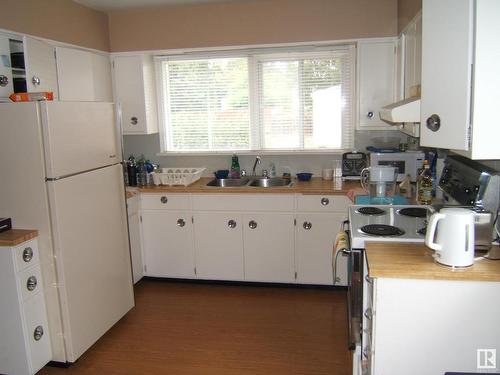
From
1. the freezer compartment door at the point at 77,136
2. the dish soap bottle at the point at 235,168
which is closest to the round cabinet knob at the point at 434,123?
the freezer compartment door at the point at 77,136

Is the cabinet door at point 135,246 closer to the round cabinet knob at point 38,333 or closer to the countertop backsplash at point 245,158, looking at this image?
the countertop backsplash at point 245,158

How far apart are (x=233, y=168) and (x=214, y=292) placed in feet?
3.84

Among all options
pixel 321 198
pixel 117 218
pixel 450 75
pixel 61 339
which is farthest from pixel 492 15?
pixel 61 339

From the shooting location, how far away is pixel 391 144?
13.0 ft

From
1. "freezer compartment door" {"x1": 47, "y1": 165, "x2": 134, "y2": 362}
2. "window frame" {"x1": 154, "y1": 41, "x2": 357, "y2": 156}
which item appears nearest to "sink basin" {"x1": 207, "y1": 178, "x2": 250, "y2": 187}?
"window frame" {"x1": 154, "y1": 41, "x2": 357, "y2": 156}

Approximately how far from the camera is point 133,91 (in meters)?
4.03

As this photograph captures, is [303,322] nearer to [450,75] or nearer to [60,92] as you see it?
[450,75]

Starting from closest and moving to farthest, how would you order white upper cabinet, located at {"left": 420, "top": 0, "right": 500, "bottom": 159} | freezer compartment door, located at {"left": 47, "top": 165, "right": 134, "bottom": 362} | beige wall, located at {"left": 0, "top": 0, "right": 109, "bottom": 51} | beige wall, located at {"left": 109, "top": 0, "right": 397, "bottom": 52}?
1. white upper cabinet, located at {"left": 420, "top": 0, "right": 500, "bottom": 159}
2. freezer compartment door, located at {"left": 47, "top": 165, "right": 134, "bottom": 362}
3. beige wall, located at {"left": 0, "top": 0, "right": 109, "bottom": 51}
4. beige wall, located at {"left": 109, "top": 0, "right": 397, "bottom": 52}

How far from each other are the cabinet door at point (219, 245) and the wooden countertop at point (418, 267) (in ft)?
6.25

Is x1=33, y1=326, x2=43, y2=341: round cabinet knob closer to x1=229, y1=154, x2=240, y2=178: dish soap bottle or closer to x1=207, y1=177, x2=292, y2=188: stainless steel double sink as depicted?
x1=207, y1=177, x2=292, y2=188: stainless steel double sink

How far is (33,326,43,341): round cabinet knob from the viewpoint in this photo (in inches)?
100

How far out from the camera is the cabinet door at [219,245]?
3.75 metres

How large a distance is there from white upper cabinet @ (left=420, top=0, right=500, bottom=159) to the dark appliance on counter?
1969mm

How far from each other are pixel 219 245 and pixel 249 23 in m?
1.97
